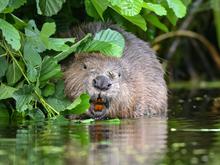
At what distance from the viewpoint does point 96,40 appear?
6957mm

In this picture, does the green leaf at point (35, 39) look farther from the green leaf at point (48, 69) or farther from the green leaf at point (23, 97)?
the green leaf at point (23, 97)

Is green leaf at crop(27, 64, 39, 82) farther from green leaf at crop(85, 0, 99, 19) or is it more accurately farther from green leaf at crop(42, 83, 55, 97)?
green leaf at crop(85, 0, 99, 19)

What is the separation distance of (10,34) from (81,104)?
2.52 ft

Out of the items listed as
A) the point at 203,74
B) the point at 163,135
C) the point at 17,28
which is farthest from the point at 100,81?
the point at 203,74

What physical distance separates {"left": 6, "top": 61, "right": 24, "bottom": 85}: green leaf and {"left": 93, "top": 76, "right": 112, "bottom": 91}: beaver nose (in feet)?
2.07

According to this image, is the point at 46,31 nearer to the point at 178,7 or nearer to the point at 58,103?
the point at 58,103

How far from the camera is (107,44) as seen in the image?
270 inches

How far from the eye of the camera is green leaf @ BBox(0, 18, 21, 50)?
6.38m

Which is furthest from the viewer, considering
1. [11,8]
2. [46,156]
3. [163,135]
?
[11,8]

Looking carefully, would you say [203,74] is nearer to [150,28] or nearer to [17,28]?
[150,28]

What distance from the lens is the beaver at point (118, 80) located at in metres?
7.13

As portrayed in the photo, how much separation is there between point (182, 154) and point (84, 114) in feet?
8.50

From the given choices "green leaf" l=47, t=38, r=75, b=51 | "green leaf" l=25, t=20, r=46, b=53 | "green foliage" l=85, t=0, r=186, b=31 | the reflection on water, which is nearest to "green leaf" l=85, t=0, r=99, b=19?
"green foliage" l=85, t=0, r=186, b=31

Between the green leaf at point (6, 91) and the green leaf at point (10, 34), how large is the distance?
395mm
